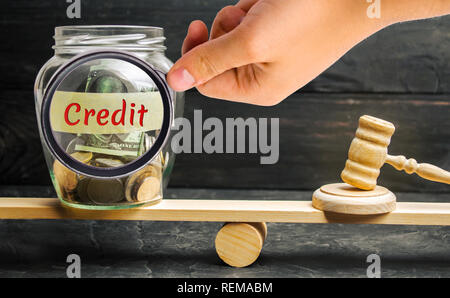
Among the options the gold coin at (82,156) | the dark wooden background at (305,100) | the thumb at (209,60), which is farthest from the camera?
the dark wooden background at (305,100)

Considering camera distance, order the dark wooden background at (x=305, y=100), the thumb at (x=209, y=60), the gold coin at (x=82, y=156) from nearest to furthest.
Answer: the thumb at (x=209, y=60) → the gold coin at (x=82, y=156) → the dark wooden background at (x=305, y=100)

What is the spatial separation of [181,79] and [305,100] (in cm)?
56

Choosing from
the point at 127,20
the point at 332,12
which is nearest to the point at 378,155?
the point at 332,12

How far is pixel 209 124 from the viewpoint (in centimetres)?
121

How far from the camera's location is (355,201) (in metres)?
0.77

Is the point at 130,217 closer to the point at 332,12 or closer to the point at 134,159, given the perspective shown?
the point at 134,159

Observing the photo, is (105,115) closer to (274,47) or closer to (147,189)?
(147,189)

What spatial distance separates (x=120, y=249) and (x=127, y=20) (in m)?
0.54

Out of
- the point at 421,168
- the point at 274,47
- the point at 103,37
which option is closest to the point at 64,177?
the point at 103,37

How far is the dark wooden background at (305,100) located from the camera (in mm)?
1164

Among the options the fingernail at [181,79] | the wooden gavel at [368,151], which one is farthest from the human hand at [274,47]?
the wooden gavel at [368,151]

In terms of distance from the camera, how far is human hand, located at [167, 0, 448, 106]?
645 millimetres

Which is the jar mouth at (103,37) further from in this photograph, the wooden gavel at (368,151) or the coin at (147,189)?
the wooden gavel at (368,151)

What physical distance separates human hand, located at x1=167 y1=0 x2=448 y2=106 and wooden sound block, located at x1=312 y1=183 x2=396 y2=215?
0.15m
